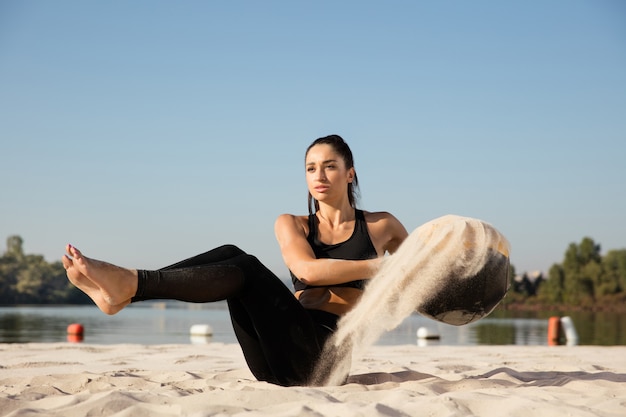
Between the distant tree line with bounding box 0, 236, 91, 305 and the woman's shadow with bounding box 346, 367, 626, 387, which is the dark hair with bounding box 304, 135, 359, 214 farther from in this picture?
the distant tree line with bounding box 0, 236, 91, 305

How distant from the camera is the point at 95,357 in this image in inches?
262

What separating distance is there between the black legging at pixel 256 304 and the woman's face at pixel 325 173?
0.68 m

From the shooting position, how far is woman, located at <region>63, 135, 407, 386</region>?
339cm

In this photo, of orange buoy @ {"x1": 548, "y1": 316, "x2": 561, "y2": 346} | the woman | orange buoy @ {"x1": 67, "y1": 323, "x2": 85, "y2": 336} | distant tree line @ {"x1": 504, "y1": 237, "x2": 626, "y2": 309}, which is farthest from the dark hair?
distant tree line @ {"x1": 504, "y1": 237, "x2": 626, "y2": 309}

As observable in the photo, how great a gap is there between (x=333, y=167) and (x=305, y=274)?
0.75 metres

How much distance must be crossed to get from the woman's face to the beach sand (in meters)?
1.15

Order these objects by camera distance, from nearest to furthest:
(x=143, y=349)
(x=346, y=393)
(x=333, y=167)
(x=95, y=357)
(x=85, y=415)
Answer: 1. (x=85, y=415)
2. (x=346, y=393)
3. (x=333, y=167)
4. (x=95, y=357)
5. (x=143, y=349)

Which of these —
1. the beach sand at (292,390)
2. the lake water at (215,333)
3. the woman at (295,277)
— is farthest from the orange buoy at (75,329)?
the woman at (295,277)

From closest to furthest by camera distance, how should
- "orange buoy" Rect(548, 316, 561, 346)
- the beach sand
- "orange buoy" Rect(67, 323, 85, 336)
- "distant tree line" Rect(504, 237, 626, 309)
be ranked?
the beach sand
"orange buoy" Rect(67, 323, 85, 336)
"orange buoy" Rect(548, 316, 561, 346)
"distant tree line" Rect(504, 237, 626, 309)

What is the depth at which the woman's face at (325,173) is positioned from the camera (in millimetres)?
4164

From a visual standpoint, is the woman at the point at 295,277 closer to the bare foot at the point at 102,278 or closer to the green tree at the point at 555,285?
the bare foot at the point at 102,278

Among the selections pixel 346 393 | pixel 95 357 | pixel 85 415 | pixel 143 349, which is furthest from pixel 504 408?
pixel 143 349

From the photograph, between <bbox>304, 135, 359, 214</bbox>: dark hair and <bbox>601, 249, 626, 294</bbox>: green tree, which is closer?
<bbox>304, 135, 359, 214</bbox>: dark hair

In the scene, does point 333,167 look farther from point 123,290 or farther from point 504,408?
point 504,408
